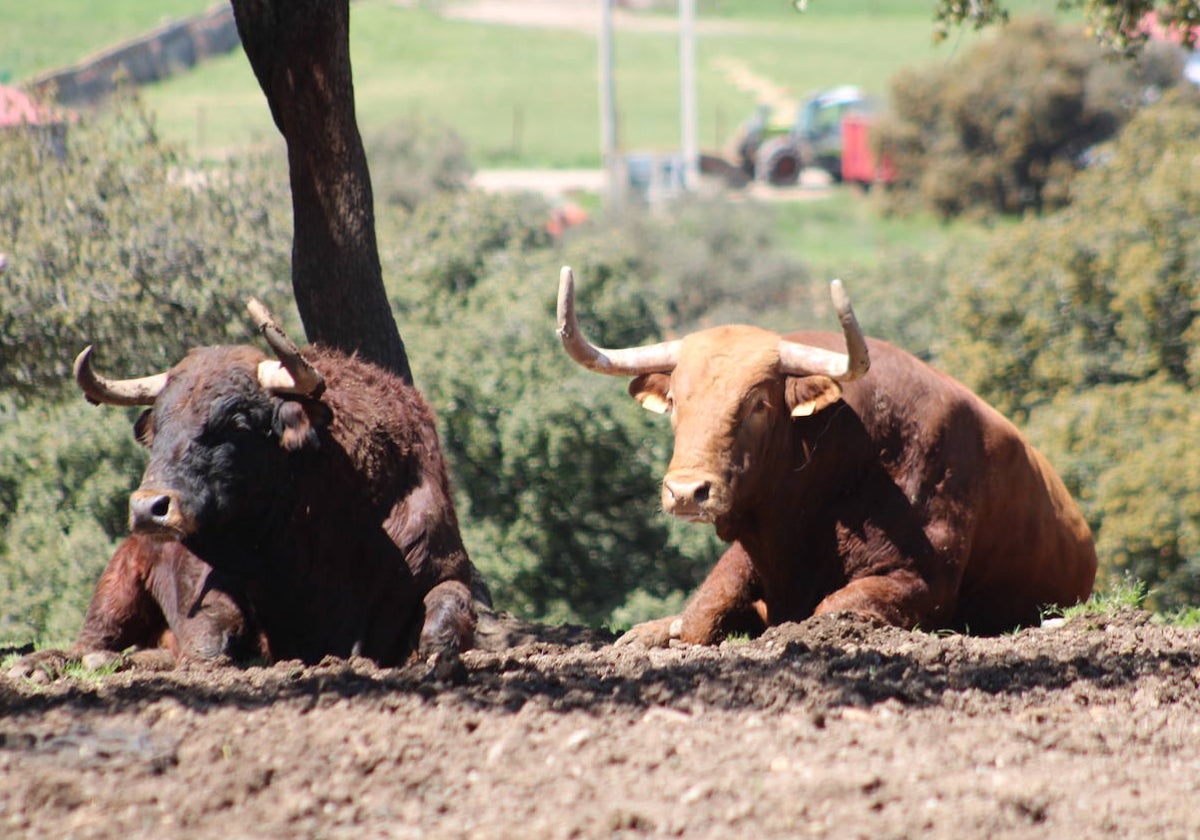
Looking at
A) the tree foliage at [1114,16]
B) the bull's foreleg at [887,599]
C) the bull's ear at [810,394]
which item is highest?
the tree foliage at [1114,16]

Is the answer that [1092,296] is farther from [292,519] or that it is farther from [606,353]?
[292,519]

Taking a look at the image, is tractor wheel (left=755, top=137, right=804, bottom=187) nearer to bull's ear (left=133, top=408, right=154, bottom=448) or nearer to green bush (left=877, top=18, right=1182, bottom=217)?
green bush (left=877, top=18, right=1182, bottom=217)

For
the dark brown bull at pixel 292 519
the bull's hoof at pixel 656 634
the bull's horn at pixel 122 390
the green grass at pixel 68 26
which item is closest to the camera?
the dark brown bull at pixel 292 519

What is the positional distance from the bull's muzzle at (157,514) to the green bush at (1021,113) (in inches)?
1603

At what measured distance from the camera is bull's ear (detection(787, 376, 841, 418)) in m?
7.34

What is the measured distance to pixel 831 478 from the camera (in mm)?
7602

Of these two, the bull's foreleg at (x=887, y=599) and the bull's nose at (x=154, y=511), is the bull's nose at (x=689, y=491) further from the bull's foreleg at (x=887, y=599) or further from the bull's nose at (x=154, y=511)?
the bull's nose at (x=154, y=511)

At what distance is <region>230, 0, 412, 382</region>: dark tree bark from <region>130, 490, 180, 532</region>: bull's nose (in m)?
2.08

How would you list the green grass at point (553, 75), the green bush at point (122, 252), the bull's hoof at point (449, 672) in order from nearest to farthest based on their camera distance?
1. the bull's hoof at point (449, 672)
2. the green bush at point (122, 252)
3. the green grass at point (553, 75)

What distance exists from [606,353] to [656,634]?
1.35 m

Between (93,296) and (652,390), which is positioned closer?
(652,390)

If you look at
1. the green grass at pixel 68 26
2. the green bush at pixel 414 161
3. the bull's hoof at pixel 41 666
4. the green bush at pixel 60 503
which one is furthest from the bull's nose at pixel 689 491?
the green grass at pixel 68 26

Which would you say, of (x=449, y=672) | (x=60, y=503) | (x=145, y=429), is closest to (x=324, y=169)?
(x=145, y=429)

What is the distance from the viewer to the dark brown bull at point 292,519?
702 centimetres
